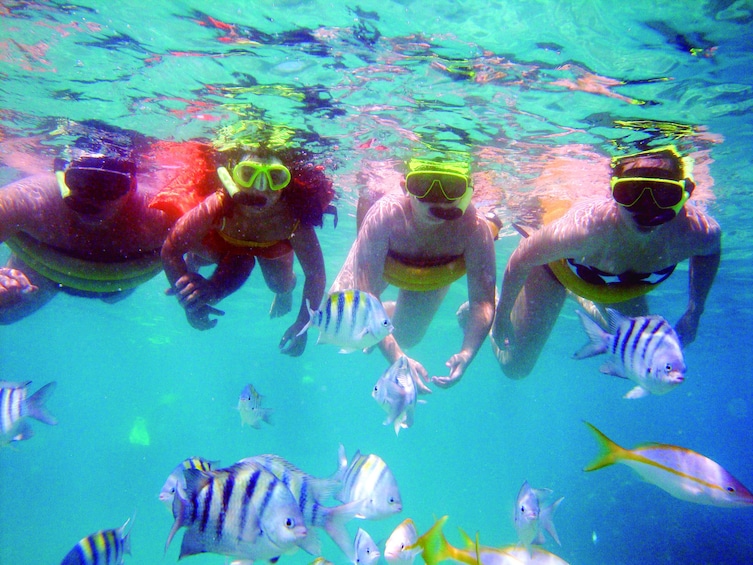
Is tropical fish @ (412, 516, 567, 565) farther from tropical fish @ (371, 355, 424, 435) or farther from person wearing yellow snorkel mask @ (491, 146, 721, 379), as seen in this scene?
person wearing yellow snorkel mask @ (491, 146, 721, 379)

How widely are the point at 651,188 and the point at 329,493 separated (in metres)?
5.23

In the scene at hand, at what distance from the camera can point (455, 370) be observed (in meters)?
5.70

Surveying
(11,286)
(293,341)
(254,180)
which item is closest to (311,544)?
(293,341)

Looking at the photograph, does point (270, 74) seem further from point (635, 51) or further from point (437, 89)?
point (635, 51)

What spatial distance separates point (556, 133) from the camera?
851 cm

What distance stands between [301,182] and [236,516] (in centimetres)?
619

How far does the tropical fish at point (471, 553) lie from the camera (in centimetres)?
403

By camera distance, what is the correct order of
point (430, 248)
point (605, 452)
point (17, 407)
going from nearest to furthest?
point (605, 452) → point (17, 407) → point (430, 248)

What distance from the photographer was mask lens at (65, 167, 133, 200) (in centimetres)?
584

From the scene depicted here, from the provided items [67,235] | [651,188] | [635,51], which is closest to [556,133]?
[635,51]

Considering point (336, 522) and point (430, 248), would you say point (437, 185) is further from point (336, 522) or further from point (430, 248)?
point (336, 522)

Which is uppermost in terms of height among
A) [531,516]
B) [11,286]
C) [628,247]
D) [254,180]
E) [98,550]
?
[254,180]

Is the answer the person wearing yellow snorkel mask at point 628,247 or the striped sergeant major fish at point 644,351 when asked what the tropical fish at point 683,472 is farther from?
the person wearing yellow snorkel mask at point 628,247

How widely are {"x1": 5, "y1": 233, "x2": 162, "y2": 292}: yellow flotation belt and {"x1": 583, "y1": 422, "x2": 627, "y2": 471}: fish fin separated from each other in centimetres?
701
